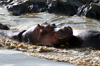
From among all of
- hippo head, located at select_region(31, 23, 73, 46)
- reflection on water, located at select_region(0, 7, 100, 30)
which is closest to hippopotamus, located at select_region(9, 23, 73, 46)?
hippo head, located at select_region(31, 23, 73, 46)

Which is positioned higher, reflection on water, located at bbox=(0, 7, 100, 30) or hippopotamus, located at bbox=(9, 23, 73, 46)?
hippopotamus, located at bbox=(9, 23, 73, 46)

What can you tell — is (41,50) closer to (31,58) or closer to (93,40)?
(31,58)

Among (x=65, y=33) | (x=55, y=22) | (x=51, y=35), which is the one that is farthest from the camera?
(x=55, y=22)

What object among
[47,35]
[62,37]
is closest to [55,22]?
[47,35]

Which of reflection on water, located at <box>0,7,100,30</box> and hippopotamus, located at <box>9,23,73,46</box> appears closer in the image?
hippopotamus, located at <box>9,23,73,46</box>

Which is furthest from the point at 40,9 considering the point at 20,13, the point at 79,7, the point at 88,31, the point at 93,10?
the point at 88,31

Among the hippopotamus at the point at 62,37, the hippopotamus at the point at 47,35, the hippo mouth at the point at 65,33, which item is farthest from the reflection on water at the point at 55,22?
the hippo mouth at the point at 65,33

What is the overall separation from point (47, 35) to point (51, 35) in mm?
82

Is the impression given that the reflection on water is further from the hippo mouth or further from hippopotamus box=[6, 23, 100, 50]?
the hippo mouth

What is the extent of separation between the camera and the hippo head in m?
3.26

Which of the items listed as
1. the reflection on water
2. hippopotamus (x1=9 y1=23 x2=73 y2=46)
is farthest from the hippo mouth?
the reflection on water

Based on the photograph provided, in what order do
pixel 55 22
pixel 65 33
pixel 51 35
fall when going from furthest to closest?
pixel 55 22 → pixel 51 35 → pixel 65 33

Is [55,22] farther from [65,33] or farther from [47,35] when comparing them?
[65,33]

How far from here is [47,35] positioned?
3.53 m
